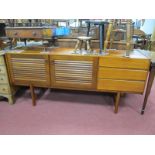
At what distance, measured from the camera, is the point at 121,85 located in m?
1.96

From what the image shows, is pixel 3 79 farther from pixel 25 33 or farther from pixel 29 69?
pixel 25 33

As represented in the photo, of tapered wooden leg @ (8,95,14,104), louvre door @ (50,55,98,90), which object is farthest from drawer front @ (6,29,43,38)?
tapered wooden leg @ (8,95,14,104)

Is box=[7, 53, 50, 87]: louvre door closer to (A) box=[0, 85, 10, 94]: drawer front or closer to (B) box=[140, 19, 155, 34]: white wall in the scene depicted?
(A) box=[0, 85, 10, 94]: drawer front

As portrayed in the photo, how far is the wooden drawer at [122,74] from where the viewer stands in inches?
73.0

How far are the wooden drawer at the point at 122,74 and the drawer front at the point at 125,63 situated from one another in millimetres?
50

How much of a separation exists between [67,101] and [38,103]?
46 cm

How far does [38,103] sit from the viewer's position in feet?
Answer: 8.02

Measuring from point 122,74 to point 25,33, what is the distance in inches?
55.2

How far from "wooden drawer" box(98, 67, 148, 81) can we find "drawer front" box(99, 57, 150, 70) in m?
0.05

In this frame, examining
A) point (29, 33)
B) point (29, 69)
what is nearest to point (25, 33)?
point (29, 33)

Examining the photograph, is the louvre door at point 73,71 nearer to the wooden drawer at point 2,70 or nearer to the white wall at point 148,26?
the wooden drawer at point 2,70

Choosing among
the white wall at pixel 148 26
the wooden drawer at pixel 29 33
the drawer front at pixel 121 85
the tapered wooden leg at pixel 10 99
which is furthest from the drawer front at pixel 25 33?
the white wall at pixel 148 26

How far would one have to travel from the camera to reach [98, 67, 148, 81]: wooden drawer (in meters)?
1.86
